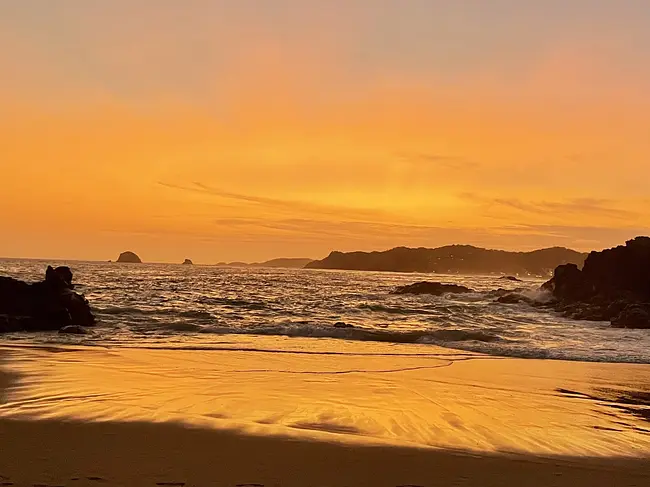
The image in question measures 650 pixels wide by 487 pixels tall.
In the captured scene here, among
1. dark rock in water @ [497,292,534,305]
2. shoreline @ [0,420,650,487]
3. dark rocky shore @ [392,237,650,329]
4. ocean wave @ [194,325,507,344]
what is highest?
dark rocky shore @ [392,237,650,329]

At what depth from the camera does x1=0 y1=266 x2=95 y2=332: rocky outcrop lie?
75.6 feet

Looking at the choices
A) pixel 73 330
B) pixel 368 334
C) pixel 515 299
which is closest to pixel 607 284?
pixel 515 299

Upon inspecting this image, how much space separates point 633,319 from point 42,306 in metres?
27.7

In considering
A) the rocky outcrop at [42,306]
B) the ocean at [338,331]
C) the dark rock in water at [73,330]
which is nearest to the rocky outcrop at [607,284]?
the ocean at [338,331]

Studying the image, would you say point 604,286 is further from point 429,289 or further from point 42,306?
point 42,306

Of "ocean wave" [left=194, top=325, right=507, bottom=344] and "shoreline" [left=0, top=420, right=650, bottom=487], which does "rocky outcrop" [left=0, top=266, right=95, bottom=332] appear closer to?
"ocean wave" [left=194, top=325, right=507, bottom=344]

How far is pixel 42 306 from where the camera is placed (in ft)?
79.5

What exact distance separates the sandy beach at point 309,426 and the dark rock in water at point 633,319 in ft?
57.6

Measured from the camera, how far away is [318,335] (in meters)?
24.1

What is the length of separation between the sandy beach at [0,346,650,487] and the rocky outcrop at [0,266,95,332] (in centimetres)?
917

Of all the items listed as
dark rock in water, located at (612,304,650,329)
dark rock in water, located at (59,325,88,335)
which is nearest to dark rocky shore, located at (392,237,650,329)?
dark rock in water, located at (612,304,650,329)

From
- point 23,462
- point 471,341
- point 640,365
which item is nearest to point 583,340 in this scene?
point 471,341

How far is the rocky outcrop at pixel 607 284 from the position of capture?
3788cm

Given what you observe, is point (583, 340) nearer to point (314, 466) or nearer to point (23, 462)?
point (314, 466)
